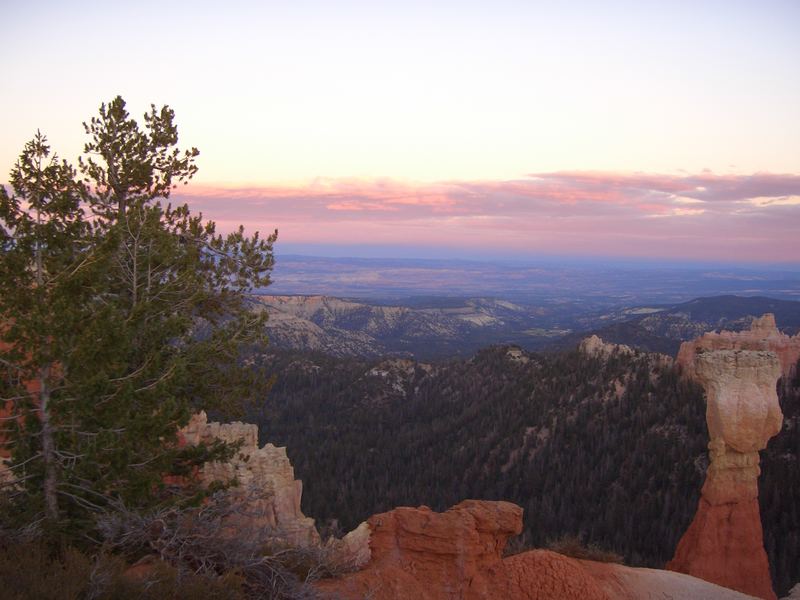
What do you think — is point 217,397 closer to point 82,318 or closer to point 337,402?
point 82,318

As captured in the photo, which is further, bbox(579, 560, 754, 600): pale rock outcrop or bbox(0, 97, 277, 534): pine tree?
bbox(579, 560, 754, 600): pale rock outcrop

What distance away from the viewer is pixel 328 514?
A: 4353 cm

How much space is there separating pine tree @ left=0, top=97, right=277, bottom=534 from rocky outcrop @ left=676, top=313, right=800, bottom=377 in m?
39.4

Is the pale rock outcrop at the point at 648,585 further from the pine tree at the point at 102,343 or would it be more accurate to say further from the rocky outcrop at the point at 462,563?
the pine tree at the point at 102,343

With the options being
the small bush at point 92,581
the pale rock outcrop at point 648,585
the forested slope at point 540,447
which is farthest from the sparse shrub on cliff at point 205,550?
the forested slope at point 540,447

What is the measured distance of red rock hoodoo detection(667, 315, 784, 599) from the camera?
19688 mm

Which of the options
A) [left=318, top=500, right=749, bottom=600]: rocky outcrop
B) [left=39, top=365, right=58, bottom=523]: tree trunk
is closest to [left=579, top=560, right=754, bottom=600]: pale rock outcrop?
[left=318, top=500, right=749, bottom=600]: rocky outcrop

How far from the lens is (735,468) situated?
2033 cm

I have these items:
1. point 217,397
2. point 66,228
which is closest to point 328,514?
point 217,397

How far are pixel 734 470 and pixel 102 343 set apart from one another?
68.7ft

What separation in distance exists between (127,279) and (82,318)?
3.02 metres

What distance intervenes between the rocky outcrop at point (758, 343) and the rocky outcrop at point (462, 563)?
116 feet

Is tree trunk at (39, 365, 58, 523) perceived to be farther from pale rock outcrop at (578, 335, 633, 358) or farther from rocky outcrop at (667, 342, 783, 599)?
pale rock outcrop at (578, 335, 633, 358)

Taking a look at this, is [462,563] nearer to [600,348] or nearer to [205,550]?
[205,550]
